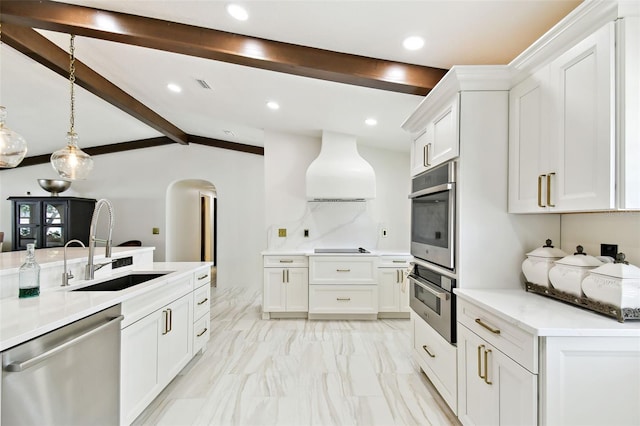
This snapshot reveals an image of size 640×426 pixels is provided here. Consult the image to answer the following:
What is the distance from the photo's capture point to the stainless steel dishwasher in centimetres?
113

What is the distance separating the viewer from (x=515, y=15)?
1.64 meters

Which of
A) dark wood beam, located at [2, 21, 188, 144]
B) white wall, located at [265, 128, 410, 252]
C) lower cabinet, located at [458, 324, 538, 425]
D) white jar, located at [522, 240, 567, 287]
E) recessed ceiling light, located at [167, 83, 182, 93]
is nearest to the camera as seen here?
lower cabinet, located at [458, 324, 538, 425]

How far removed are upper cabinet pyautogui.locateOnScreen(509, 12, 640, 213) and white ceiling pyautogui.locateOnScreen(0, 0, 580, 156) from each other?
0.46 meters

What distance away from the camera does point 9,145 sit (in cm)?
231

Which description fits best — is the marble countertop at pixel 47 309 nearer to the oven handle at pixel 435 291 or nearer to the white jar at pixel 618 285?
the oven handle at pixel 435 291

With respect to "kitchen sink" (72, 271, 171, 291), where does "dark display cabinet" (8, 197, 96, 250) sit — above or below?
above

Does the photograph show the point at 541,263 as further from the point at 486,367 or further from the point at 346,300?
the point at 346,300

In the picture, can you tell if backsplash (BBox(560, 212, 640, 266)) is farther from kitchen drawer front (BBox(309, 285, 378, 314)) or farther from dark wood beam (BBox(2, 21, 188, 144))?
dark wood beam (BBox(2, 21, 188, 144))

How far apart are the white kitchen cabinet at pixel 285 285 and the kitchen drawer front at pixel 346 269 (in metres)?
0.18

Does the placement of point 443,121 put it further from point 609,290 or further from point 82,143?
point 82,143

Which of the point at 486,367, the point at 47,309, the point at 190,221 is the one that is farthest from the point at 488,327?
the point at 190,221

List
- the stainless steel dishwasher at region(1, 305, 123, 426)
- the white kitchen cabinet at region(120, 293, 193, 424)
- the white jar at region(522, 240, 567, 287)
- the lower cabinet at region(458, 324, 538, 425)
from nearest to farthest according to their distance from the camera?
the stainless steel dishwasher at region(1, 305, 123, 426) → the lower cabinet at region(458, 324, 538, 425) → the white jar at region(522, 240, 567, 287) → the white kitchen cabinet at region(120, 293, 193, 424)

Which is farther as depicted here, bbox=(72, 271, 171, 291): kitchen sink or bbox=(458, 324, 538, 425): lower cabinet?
bbox=(72, 271, 171, 291): kitchen sink

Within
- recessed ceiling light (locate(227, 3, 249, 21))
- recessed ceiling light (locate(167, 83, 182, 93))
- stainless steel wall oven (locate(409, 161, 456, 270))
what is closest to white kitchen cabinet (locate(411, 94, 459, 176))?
stainless steel wall oven (locate(409, 161, 456, 270))
